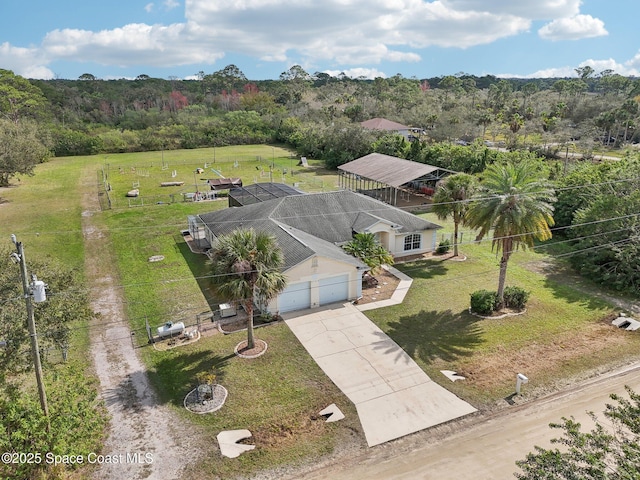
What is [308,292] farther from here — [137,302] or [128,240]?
[128,240]

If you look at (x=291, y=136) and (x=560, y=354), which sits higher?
(x=291, y=136)

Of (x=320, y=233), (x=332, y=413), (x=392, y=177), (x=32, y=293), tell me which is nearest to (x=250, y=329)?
(x=332, y=413)

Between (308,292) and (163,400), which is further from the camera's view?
(308,292)

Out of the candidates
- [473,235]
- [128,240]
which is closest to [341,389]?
[473,235]

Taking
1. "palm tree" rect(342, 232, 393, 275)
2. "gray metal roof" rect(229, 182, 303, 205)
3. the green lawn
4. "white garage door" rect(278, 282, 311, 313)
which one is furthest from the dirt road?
"gray metal roof" rect(229, 182, 303, 205)

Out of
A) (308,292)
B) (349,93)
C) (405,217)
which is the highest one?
(349,93)

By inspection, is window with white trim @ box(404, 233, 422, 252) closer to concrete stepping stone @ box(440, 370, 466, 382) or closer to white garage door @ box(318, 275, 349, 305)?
white garage door @ box(318, 275, 349, 305)

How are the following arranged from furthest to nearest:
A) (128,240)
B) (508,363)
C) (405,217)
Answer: (128,240) → (405,217) → (508,363)

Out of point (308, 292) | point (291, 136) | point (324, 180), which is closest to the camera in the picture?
point (308, 292)
